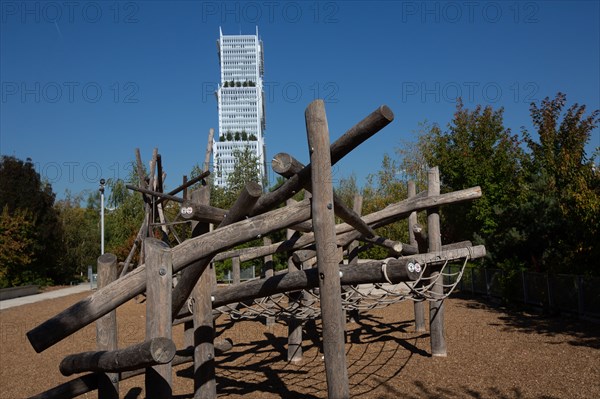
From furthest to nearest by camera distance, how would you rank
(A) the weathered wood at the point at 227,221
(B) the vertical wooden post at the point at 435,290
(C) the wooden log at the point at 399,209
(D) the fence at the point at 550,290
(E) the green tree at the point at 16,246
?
(E) the green tree at the point at 16,246 < (D) the fence at the point at 550,290 < (B) the vertical wooden post at the point at 435,290 < (C) the wooden log at the point at 399,209 < (A) the weathered wood at the point at 227,221

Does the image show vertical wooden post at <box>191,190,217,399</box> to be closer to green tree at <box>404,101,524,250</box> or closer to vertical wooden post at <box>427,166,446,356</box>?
vertical wooden post at <box>427,166,446,356</box>

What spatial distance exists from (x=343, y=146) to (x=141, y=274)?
162 cm

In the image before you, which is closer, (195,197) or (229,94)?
(195,197)

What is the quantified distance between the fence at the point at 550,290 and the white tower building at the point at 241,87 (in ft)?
255

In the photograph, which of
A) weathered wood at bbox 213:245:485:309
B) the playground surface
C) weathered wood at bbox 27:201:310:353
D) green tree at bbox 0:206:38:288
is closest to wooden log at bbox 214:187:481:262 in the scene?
weathered wood at bbox 213:245:485:309

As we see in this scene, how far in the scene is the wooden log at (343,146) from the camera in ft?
11.6

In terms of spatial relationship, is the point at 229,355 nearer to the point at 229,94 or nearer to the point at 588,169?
the point at 588,169

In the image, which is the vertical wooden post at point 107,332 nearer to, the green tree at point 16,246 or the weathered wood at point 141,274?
the weathered wood at point 141,274

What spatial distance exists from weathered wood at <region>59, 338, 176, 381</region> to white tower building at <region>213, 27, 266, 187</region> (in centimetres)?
8702

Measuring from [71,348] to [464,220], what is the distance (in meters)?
13.6

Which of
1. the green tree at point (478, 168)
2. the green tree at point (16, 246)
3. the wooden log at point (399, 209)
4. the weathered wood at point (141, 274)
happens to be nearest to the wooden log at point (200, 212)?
the weathered wood at point (141, 274)

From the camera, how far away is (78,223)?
34.0 meters

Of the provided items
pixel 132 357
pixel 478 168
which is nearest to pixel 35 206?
pixel 478 168

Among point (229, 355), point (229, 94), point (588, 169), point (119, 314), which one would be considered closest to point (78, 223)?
point (119, 314)
